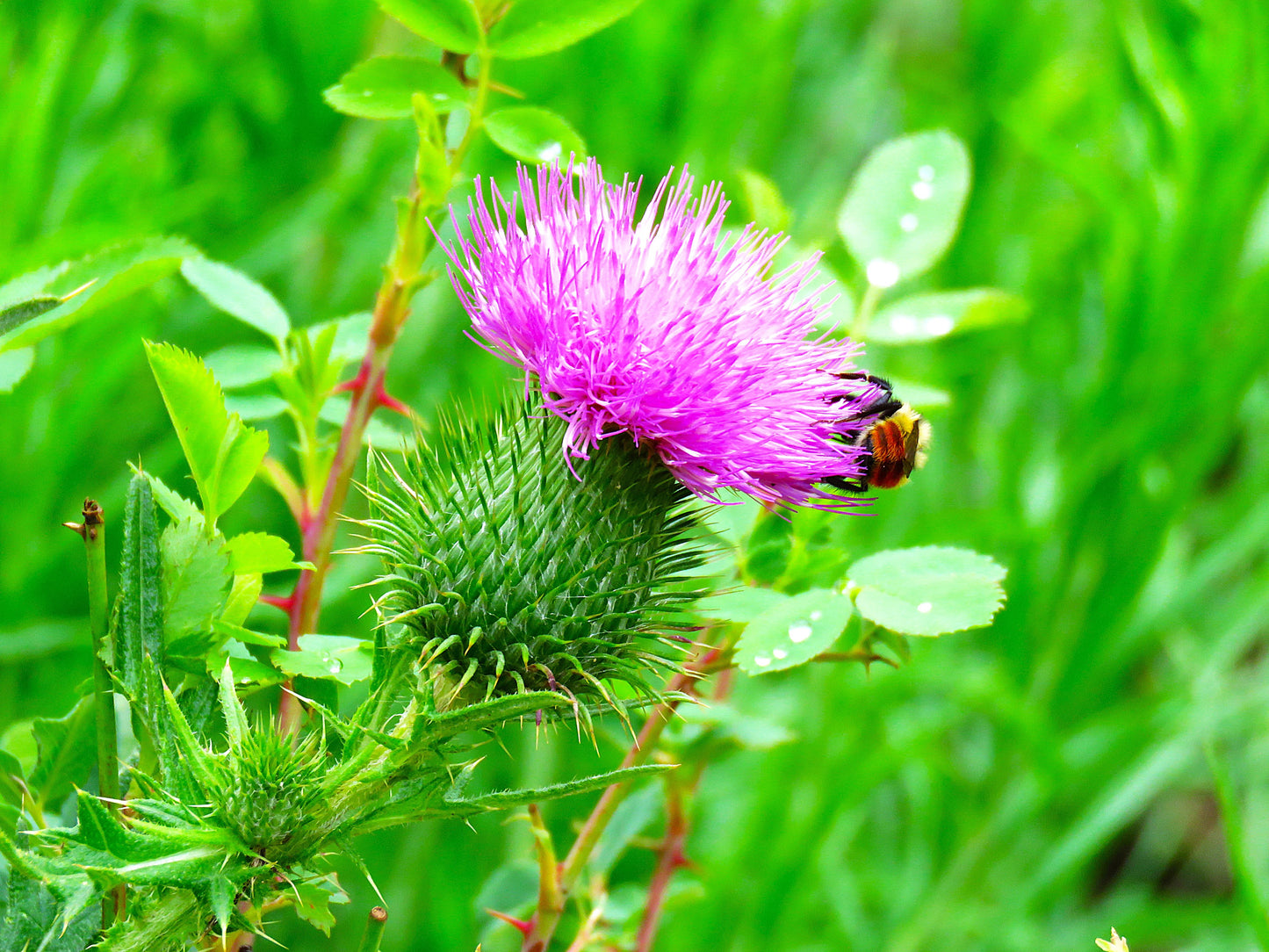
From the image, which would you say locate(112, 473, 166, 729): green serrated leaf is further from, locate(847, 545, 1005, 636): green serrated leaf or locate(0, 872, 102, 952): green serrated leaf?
locate(847, 545, 1005, 636): green serrated leaf

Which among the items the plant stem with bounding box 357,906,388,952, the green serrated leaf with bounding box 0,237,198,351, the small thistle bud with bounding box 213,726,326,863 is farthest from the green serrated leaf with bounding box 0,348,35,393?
the plant stem with bounding box 357,906,388,952

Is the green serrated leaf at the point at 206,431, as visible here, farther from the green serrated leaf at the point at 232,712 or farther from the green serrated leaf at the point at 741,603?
the green serrated leaf at the point at 741,603

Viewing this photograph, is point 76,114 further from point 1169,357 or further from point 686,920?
point 1169,357

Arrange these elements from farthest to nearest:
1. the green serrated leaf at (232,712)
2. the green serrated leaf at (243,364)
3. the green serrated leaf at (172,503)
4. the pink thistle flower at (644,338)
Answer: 1. the green serrated leaf at (243,364)
2. the pink thistle flower at (644,338)
3. the green serrated leaf at (172,503)
4. the green serrated leaf at (232,712)

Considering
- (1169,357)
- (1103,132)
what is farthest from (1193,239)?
(1103,132)

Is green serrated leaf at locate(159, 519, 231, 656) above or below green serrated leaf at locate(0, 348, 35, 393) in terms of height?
below

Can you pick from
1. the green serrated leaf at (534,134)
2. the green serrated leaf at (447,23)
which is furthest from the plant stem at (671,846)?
the green serrated leaf at (447,23)
